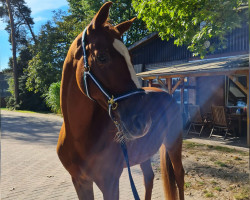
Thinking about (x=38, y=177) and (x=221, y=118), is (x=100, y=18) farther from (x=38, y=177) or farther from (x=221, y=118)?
(x=221, y=118)

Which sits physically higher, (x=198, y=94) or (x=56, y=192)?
(x=198, y=94)

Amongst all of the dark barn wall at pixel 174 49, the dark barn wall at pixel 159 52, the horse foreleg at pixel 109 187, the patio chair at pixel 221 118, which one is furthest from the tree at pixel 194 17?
the horse foreleg at pixel 109 187

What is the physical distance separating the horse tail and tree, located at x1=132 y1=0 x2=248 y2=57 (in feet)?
12.5

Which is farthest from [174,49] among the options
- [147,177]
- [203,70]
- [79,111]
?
[79,111]

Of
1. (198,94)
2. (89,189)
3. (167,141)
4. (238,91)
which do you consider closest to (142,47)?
(198,94)

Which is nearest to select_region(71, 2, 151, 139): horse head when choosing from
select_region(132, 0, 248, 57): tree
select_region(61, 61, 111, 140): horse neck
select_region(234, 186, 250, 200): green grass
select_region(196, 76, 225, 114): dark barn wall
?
select_region(61, 61, 111, 140): horse neck

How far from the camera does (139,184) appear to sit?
418cm

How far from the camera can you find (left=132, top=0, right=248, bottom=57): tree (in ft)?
17.5

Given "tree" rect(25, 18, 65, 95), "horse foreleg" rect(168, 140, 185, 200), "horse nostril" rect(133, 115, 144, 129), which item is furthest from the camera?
"tree" rect(25, 18, 65, 95)

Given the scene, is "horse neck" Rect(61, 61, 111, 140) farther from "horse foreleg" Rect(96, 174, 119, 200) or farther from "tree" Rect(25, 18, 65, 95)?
"tree" Rect(25, 18, 65, 95)

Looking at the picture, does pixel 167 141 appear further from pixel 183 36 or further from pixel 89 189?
pixel 183 36

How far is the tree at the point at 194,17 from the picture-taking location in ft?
17.5

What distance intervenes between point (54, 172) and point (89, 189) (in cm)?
316

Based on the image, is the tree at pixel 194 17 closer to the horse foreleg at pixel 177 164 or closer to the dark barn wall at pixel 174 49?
the dark barn wall at pixel 174 49
